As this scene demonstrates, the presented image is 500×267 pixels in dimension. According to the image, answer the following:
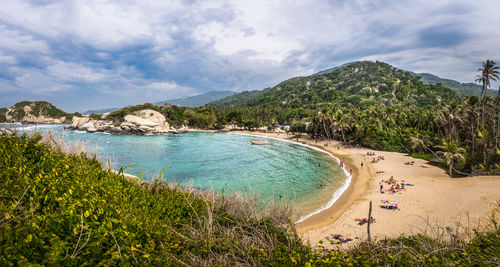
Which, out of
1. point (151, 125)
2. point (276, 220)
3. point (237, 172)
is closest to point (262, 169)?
point (237, 172)

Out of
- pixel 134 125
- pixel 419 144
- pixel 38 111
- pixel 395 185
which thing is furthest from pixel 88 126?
pixel 419 144

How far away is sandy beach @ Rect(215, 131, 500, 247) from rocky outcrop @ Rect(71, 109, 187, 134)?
3233 inches

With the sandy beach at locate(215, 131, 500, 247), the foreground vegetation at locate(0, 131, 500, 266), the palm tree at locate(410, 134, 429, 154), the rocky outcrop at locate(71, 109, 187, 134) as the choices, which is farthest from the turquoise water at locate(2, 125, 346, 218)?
the rocky outcrop at locate(71, 109, 187, 134)

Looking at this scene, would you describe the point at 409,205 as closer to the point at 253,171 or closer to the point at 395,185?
the point at 395,185

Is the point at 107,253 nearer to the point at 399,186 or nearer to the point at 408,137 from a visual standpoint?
the point at 399,186

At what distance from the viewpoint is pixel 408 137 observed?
47.7 metres

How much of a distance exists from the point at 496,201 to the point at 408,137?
35.4 metres

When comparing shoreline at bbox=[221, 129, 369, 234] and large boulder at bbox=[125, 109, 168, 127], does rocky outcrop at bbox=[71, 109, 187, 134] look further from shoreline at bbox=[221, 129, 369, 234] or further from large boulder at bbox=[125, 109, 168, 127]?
shoreline at bbox=[221, 129, 369, 234]

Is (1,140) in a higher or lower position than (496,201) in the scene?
higher

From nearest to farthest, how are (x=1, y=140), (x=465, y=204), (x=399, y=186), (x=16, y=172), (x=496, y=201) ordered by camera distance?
(x=16, y=172) → (x=1, y=140) → (x=496, y=201) → (x=465, y=204) → (x=399, y=186)

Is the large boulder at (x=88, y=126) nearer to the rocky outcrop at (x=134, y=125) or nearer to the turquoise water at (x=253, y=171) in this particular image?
the rocky outcrop at (x=134, y=125)

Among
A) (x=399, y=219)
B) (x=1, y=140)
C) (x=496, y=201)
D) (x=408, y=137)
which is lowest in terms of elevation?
(x=399, y=219)

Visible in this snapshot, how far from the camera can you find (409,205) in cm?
2011

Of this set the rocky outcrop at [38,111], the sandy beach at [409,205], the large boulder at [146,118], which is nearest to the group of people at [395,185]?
the sandy beach at [409,205]
